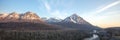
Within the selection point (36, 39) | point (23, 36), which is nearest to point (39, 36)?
point (36, 39)

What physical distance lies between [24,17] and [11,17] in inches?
441

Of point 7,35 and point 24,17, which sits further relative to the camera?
point 24,17

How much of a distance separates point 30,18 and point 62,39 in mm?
68509

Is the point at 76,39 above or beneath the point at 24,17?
beneath

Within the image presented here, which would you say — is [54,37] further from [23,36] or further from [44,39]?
[23,36]

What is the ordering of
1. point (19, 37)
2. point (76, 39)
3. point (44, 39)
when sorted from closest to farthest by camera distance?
1. point (19, 37)
2. point (44, 39)
3. point (76, 39)

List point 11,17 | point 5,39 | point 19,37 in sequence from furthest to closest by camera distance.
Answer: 1. point 11,17
2. point 19,37
3. point 5,39

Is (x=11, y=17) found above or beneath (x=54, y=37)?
above

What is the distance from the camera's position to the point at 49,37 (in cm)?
3981

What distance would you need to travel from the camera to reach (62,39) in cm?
4084

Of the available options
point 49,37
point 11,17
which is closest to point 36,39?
point 49,37

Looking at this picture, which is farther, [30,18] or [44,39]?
[30,18]

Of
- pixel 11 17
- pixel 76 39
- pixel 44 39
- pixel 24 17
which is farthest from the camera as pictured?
pixel 24 17

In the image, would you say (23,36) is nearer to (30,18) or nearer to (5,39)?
(5,39)
